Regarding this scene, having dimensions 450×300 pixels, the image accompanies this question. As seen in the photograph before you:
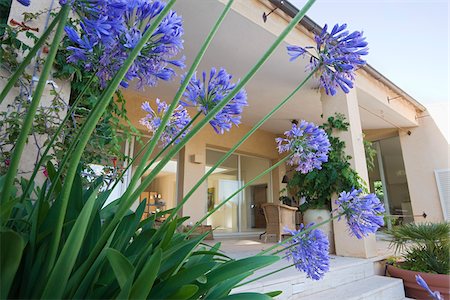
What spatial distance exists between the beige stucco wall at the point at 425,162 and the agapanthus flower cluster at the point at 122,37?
8168 mm

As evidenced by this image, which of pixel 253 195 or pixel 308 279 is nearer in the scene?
pixel 308 279

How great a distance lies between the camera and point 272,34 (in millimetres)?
3654

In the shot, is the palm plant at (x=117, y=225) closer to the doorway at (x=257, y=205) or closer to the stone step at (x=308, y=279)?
the stone step at (x=308, y=279)

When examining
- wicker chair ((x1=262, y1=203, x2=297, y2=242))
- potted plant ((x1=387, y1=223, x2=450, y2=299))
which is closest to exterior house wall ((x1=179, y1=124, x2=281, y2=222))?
wicker chair ((x1=262, y1=203, x2=297, y2=242))

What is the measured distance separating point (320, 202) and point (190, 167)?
3178 millimetres

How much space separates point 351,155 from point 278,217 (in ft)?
6.08

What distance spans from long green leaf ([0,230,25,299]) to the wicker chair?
4.99 meters

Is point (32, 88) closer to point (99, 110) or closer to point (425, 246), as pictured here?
point (99, 110)

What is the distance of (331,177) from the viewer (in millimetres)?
4055

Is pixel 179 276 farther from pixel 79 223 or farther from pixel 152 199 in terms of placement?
pixel 152 199

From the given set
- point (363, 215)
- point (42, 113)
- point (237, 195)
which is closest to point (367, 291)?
point (363, 215)

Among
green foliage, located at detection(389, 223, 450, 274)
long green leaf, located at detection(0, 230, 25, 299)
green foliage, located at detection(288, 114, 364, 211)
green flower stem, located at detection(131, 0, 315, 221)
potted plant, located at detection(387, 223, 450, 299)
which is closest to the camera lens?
long green leaf, located at detection(0, 230, 25, 299)

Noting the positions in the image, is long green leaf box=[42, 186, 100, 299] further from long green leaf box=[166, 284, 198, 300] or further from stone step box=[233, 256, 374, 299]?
stone step box=[233, 256, 374, 299]

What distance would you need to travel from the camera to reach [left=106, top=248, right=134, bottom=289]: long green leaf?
19.0 inches
